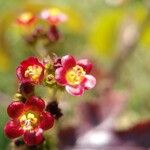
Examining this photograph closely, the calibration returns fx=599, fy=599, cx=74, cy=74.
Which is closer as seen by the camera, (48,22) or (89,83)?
(89,83)

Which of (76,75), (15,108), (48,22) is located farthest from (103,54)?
(15,108)

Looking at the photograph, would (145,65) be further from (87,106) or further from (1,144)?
(1,144)

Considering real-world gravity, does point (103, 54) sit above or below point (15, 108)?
above

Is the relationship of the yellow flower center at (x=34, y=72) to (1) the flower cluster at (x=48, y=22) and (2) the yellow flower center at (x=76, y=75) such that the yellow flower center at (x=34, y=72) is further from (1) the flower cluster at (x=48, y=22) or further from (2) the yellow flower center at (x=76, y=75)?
(1) the flower cluster at (x=48, y=22)

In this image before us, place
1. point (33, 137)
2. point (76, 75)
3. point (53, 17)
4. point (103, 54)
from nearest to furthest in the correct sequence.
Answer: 1. point (33, 137)
2. point (76, 75)
3. point (53, 17)
4. point (103, 54)

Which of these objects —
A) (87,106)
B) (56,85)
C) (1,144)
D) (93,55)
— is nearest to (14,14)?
(93,55)

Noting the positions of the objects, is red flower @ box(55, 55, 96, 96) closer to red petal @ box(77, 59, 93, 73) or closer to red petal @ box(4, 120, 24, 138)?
red petal @ box(77, 59, 93, 73)

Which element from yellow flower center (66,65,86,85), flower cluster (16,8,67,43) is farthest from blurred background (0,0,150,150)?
yellow flower center (66,65,86,85)

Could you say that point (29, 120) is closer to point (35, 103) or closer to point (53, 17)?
point (35, 103)
